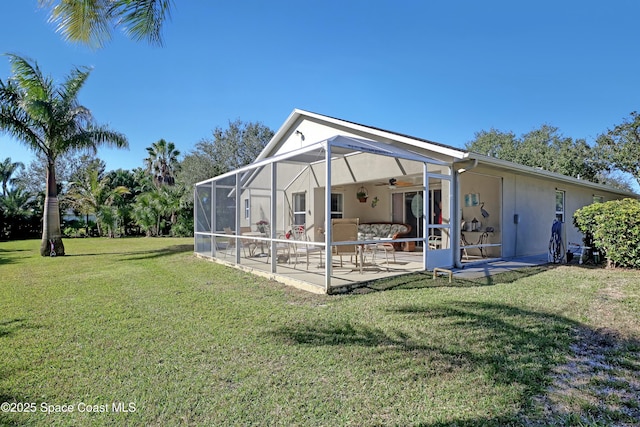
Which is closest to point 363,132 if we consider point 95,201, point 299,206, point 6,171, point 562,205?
point 299,206

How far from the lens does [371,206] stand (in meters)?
14.6

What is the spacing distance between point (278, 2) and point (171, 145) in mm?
27708

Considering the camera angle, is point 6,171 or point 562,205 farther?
point 6,171

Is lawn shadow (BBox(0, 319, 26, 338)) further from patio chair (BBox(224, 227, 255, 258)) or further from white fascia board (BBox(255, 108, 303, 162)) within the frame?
white fascia board (BBox(255, 108, 303, 162))

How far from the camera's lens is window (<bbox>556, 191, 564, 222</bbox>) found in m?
13.4

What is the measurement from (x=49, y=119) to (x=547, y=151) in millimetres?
33726

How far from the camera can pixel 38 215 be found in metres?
26.5

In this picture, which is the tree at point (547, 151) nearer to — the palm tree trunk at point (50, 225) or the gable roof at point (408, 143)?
the gable roof at point (408, 143)

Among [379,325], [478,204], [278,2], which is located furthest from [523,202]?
[278,2]

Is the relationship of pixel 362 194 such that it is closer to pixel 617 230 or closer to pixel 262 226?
pixel 262 226

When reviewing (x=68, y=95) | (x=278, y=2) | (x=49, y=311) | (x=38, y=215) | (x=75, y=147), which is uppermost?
(x=278, y=2)

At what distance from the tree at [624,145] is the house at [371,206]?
455 inches

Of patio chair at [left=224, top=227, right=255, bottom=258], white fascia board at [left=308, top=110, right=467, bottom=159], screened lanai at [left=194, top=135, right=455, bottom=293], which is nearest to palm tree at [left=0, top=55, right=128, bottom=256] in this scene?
screened lanai at [left=194, top=135, right=455, bottom=293]

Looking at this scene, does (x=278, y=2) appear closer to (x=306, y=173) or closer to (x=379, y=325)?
(x=306, y=173)
